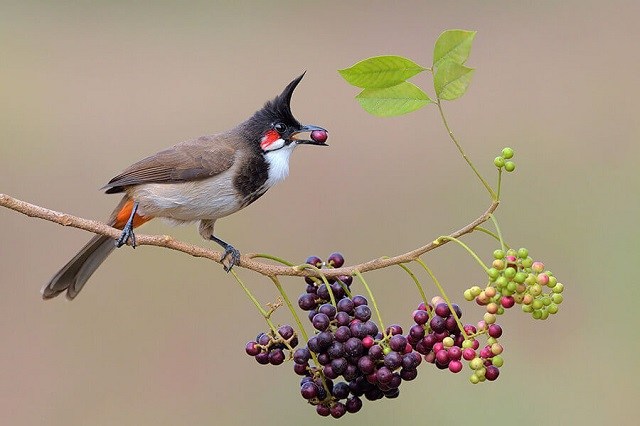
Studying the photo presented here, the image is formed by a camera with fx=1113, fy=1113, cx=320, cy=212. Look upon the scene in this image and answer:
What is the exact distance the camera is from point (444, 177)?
7742mm

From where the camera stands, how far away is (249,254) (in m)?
2.33

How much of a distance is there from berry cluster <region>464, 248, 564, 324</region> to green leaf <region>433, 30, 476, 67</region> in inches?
14.3

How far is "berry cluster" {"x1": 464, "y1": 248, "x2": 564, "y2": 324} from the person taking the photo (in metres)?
2.03

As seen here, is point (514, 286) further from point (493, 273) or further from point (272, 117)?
point (272, 117)

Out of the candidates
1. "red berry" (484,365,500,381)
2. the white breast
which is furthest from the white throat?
"red berry" (484,365,500,381)

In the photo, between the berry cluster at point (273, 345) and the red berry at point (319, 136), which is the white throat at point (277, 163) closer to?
the red berry at point (319, 136)

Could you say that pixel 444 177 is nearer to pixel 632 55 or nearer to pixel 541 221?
pixel 541 221

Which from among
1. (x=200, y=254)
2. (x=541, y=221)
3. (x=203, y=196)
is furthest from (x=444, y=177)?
(x=200, y=254)

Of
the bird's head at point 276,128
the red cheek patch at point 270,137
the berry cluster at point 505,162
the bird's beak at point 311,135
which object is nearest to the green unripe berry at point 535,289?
the berry cluster at point 505,162

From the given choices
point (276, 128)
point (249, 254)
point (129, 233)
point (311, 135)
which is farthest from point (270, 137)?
point (249, 254)

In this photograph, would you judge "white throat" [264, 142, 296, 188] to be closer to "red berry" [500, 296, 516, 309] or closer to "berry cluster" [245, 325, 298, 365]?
"berry cluster" [245, 325, 298, 365]

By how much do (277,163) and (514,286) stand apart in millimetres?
1697

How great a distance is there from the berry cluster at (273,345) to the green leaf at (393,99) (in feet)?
1.67

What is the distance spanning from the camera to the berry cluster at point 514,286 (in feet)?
6.64
